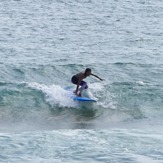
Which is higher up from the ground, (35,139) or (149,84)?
(149,84)

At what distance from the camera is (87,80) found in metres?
28.5

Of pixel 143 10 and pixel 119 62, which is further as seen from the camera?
pixel 143 10

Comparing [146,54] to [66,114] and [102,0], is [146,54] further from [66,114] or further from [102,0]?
[102,0]

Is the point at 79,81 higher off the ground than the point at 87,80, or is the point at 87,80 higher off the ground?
the point at 87,80

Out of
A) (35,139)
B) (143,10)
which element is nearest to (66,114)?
(35,139)

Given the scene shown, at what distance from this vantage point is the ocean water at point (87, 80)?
19.1m

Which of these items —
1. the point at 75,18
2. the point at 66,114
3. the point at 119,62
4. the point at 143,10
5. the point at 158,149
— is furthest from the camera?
the point at 143,10

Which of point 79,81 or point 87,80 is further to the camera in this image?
point 87,80

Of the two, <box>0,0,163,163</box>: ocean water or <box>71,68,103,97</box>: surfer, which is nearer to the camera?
<box>0,0,163,163</box>: ocean water

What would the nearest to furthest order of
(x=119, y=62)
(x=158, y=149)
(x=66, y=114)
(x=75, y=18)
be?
(x=158, y=149) → (x=66, y=114) → (x=119, y=62) → (x=75, y=18)

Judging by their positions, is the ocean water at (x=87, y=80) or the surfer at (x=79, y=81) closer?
the ocean water at (x=87, y=80)

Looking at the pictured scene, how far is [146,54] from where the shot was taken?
3291 centimetres

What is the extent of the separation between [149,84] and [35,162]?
1095 cm

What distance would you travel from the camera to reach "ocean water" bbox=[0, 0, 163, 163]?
19.1 m
